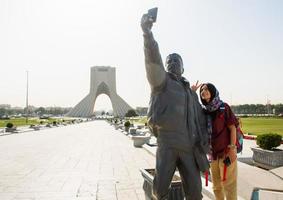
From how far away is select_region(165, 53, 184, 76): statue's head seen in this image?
11.0ft

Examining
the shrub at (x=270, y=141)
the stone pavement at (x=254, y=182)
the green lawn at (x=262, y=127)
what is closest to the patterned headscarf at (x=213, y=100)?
the stone pavement at (x=254, y=182)

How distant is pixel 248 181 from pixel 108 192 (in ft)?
8.07

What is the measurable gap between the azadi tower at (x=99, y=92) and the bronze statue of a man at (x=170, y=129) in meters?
88.4

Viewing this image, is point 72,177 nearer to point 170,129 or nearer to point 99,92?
point 170,129

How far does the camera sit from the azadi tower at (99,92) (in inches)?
3684

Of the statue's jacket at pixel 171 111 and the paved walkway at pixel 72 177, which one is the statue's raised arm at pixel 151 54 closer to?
the statue's jacket at pixel 171 111

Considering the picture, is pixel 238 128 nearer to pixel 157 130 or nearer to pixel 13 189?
pixel 157 130

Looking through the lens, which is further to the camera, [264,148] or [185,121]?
[264,148]

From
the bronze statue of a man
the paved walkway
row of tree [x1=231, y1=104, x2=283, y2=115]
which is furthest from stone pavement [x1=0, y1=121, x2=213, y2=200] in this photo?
row of tree [x1=231, y1=104, x2=283, y2=115]

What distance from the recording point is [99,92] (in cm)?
10088

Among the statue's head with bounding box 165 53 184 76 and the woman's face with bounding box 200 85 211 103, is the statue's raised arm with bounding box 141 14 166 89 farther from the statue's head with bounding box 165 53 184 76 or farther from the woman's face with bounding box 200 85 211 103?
the woman's face with bounding box 200 85 211 103

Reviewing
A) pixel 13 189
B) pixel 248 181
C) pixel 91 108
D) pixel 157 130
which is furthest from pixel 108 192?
pixel 91 108

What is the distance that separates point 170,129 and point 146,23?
3.09 ft

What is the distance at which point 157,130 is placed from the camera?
10.7 ft
